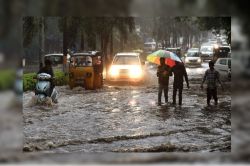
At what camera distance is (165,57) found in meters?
9.65

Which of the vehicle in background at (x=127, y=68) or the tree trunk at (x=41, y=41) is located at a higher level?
the tree trunk at (x=41, y=41)

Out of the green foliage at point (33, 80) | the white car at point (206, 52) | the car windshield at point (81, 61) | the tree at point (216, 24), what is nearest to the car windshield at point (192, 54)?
the white car at point (206, 52)

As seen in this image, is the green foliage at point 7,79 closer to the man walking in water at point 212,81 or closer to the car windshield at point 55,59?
the car windshield at point 55,59

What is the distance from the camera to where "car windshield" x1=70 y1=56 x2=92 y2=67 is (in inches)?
387

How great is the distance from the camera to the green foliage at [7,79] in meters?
9.26

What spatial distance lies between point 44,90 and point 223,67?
117 inches

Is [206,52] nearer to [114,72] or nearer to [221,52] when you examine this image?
[221,52]

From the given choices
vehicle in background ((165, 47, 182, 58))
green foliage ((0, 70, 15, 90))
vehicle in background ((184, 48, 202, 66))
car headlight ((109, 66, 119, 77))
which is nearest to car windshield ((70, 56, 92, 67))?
car headlight ((109, 66, 119, 77))

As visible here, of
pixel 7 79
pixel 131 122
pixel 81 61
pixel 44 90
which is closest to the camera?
pixel 7 79

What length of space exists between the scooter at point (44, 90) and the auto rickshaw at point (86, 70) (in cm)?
39

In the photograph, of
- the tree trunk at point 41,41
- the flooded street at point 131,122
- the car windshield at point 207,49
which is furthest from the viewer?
the car windshield at point 207,49

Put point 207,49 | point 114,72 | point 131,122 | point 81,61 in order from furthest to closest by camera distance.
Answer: point 207,49, point 114,72, point 81,61, point 131,122

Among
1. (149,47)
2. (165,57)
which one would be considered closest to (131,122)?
(165,57)

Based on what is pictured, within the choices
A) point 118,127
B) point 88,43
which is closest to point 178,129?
point 118,127
